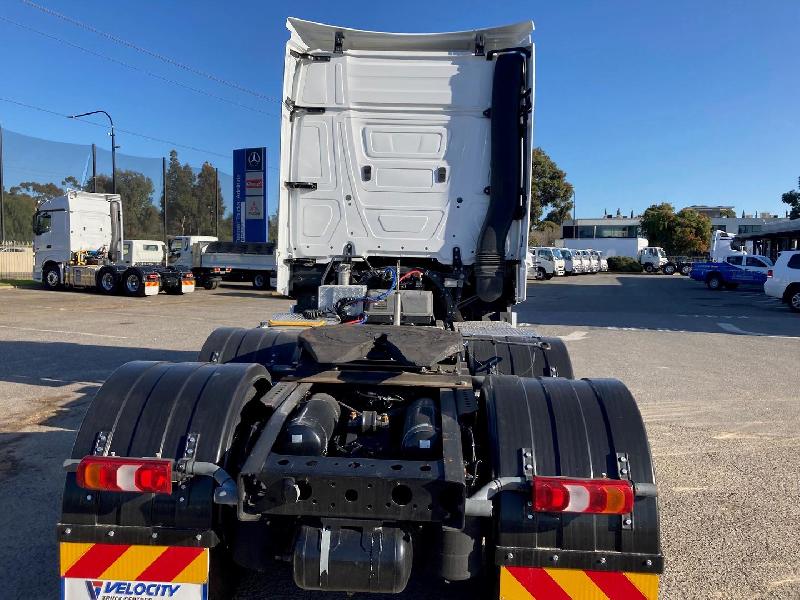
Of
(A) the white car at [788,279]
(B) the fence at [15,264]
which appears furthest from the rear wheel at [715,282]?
(B) the fence at [15,264]

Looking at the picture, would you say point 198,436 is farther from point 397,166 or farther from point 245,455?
point 397,166

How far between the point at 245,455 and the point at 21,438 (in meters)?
3.86

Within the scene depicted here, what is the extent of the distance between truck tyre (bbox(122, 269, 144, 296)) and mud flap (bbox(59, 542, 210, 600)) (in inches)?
825

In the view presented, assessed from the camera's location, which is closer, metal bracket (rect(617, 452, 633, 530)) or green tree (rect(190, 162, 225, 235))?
metal bracket (rect(617, 452, 633, 530))

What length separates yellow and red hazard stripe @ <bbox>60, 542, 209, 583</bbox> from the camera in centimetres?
262

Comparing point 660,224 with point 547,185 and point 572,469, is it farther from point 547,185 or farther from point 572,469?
point 572,469

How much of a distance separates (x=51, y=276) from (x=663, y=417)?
2338 centimetres

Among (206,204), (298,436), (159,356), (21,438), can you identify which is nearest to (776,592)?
(298,436)

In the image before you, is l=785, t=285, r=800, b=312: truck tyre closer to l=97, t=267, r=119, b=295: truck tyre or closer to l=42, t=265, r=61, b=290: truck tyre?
l=97, t=267, r=119, b=295: truck tyre

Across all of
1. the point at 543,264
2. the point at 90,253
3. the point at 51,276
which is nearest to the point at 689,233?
the point at 543,264

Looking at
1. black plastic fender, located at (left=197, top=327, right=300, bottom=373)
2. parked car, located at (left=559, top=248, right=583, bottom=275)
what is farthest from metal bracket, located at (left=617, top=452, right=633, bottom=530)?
parked car, located at (left=559, top=248, right=583, bottom=275)

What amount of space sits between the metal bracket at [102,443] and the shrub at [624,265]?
5484 centimetres

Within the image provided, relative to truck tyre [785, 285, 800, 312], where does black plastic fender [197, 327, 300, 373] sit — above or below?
above

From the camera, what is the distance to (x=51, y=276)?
78.4 feet
